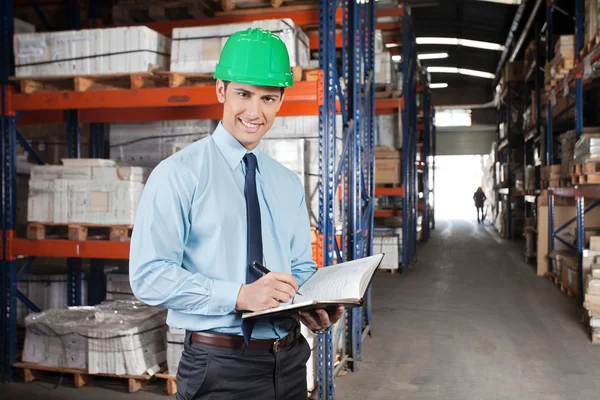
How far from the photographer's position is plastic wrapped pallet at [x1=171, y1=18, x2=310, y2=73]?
188 inches

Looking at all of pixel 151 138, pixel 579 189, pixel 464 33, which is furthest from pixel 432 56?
pixel 151 138

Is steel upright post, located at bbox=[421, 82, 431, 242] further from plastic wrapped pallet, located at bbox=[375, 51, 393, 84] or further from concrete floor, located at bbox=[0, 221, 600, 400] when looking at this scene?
plastic wrapped pallet, located at bbox=[375, 51, 393, 84]

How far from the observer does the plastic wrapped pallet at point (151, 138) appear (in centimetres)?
553

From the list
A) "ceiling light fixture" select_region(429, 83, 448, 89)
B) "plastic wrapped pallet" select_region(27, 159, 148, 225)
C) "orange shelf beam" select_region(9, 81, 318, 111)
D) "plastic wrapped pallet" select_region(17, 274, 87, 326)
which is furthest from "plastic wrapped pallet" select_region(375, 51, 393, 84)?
"ceiling light fixture" select_region(429, 83, 448, 89)

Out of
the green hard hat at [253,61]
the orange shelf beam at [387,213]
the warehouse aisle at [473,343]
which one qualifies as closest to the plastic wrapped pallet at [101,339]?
the warehouse aisle at [473,343]

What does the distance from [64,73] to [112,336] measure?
2592 millimetres

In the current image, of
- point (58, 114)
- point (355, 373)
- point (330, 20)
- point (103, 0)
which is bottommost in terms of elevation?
point (355, 373)

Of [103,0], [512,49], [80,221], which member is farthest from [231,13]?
[512,49]

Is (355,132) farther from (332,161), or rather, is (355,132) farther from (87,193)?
(87,193)

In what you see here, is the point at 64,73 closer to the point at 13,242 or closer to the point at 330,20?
the point at 13,242

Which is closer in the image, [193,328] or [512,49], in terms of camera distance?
[193,328]

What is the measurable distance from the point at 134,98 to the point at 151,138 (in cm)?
88

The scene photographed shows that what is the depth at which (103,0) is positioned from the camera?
6844 mm

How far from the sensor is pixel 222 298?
1695 millimetres
